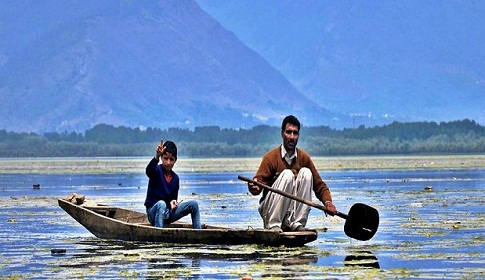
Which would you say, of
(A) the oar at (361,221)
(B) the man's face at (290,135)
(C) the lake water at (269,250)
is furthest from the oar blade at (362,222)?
(B) the man's face at (290,135)

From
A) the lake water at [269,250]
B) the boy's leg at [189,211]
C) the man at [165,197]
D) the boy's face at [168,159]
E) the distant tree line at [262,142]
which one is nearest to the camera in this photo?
the lake water at [269,250]

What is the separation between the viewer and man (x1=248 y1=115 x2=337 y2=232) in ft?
64.7

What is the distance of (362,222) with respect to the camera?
20.0 meters

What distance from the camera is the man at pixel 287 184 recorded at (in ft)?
64.7

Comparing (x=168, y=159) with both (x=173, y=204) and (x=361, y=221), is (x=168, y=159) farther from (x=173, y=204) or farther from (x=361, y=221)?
(x=361, y=221)

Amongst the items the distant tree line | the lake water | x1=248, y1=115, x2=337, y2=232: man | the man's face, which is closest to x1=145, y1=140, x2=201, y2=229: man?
the lake water

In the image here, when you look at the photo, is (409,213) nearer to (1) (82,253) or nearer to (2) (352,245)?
(2) (352,245)

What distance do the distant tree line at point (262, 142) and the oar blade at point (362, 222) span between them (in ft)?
329

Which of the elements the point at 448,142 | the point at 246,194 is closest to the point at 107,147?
the point at 448,142

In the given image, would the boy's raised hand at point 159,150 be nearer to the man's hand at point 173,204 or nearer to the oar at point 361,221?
the man's hand at point 173,204

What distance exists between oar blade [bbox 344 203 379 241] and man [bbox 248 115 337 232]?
1.41 feet

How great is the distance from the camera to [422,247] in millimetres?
20000

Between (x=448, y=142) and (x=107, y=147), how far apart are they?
136 feet

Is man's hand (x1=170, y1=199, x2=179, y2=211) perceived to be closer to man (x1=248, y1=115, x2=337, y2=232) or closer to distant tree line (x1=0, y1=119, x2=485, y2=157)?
man (x1=248, y1=115, x2=337, y2=232)
